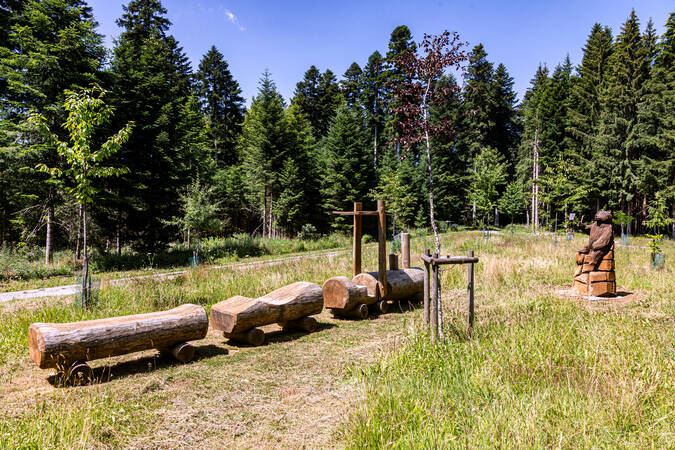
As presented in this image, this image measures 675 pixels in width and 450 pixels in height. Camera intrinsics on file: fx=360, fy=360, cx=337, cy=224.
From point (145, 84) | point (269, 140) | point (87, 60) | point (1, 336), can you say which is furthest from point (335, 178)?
point (1, 336)

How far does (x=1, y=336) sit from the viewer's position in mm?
5816

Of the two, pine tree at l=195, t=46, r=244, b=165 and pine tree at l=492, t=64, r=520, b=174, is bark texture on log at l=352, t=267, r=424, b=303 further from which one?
pine tree at l=492, t=64, r=520, b=174

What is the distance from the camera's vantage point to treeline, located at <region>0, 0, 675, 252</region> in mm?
14961

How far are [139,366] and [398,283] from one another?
17.7ft

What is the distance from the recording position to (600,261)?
8.40m

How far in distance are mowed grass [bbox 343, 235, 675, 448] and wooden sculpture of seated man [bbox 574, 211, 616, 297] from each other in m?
1.81

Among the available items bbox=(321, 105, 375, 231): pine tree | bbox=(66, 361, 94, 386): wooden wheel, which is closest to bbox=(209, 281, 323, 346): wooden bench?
bbox=(66, 361, 94, 386): wooden wheel

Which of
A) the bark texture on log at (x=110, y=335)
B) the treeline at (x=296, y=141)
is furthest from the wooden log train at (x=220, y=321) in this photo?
the treeline at (x=296, y=141)

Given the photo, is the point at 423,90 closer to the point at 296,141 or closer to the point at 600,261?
the point at 600,261

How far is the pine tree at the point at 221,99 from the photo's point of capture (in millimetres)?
39750

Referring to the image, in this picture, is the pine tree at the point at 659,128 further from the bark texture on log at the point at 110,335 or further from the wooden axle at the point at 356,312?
the bark texture on log at the point at 110,335

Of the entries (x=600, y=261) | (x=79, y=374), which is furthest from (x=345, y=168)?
(x=79, y=374)

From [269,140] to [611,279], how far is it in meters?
24.5

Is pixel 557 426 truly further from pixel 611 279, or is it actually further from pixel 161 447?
pixel 611 279
